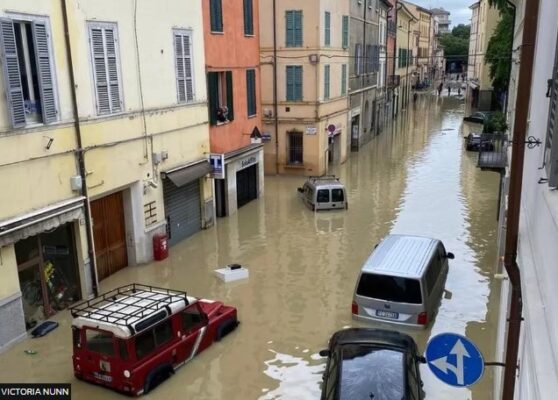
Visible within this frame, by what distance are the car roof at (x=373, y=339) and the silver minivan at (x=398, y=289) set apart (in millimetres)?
1849

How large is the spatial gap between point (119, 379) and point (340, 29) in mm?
24476

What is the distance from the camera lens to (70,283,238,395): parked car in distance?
9.24 meters

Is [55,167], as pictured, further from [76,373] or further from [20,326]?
[76,373]

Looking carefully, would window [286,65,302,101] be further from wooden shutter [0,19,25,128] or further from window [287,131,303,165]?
wooden shutter [0,19,25,128]

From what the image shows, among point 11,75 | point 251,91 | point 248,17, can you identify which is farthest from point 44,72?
point 251,91

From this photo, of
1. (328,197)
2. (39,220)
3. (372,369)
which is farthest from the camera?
(328,197)

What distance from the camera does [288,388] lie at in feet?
32.5

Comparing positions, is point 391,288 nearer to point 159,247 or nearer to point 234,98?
point 159,247

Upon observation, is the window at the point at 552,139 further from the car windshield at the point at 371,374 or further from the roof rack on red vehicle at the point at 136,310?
the roof rack on red vehicle at the point at 136,310

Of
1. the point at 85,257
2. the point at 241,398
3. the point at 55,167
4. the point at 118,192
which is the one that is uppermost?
the point at 55,167

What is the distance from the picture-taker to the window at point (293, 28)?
26.1 m

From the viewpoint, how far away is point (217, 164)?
62.9 ft

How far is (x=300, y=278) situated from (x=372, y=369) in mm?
7041

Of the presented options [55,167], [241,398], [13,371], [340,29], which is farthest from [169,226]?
[340,29]
